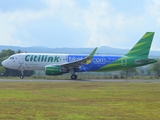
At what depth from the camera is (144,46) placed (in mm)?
55906

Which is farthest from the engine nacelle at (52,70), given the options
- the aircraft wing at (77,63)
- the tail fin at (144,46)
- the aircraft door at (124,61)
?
the tail fin at (144,46)

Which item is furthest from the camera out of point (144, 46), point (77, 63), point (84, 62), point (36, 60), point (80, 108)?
point (144, 46)

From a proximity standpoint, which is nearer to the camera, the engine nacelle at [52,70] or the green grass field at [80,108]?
the green grass field at [80,108]

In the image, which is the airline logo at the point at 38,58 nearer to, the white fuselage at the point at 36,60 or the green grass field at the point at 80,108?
the white fuselage at the point at 36,60

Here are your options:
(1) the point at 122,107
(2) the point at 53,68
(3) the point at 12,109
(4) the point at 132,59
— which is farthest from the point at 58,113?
(4) the point at 132,59

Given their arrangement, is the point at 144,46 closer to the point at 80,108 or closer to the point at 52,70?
the point at 52,70

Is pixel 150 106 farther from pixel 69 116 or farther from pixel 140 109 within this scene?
pixel 69 116

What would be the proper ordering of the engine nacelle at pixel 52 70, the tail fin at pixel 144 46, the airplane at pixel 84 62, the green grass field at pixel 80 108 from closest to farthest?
the green grass field at pixel 80 108 → the engine nacelle at pixel 52 70 → the airplane at pixel 84 62 → the tail fin at pixel 144 46

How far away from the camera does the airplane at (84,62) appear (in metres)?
54.8

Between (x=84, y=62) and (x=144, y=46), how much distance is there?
893cm

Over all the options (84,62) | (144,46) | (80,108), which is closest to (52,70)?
(84,62)

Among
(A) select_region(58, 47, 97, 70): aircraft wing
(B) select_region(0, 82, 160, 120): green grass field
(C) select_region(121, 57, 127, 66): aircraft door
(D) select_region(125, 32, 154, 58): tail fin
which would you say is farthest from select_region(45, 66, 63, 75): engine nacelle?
(B) select_region(0, 82, 160, 120): green grass field

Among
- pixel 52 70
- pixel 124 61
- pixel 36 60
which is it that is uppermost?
pixel 124 61

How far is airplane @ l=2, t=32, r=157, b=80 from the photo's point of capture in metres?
54.8
